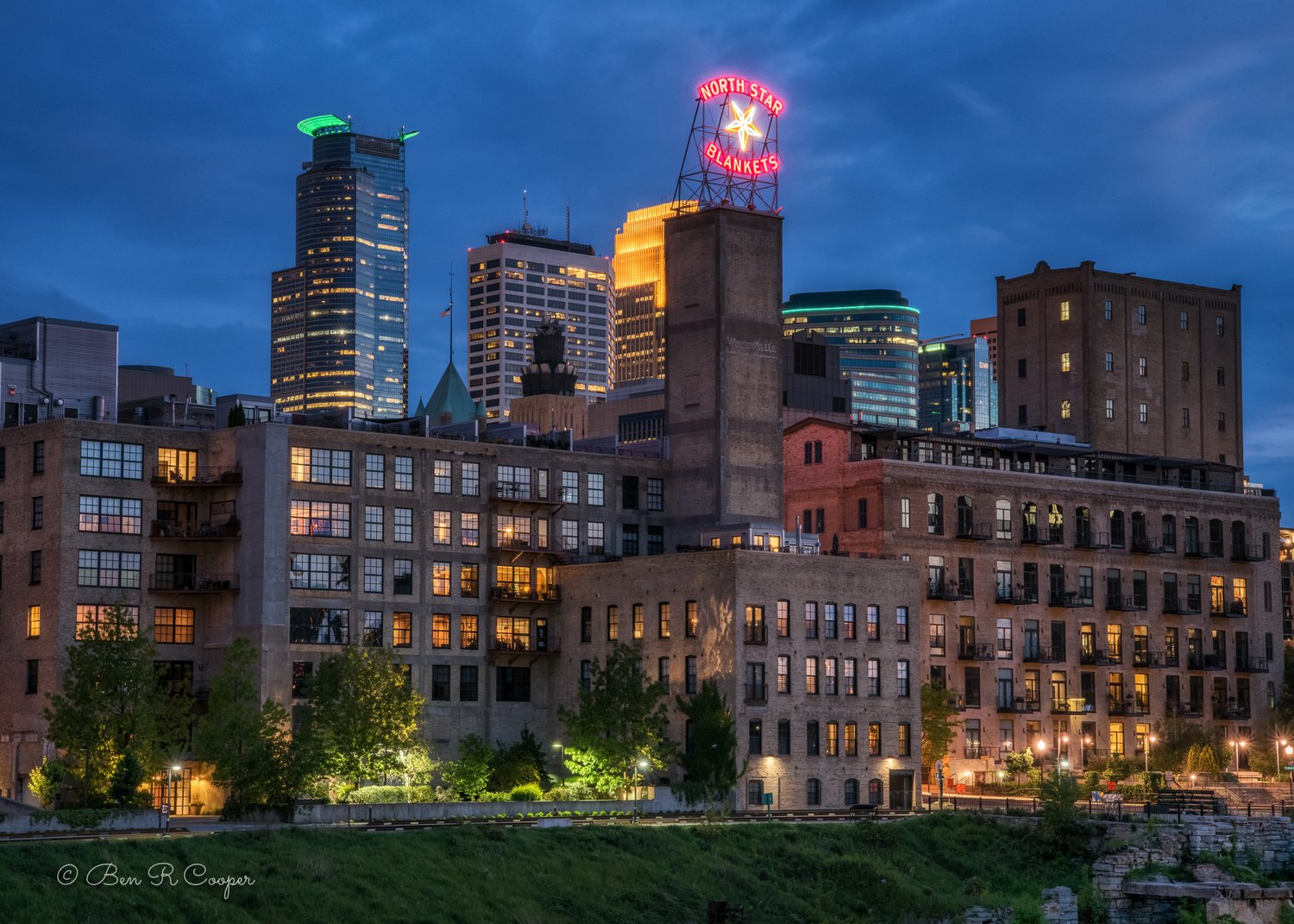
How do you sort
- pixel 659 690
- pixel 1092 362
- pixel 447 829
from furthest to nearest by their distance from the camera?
1. pixel 1092 362
2. pixel 659 690
3. pixel 447 829

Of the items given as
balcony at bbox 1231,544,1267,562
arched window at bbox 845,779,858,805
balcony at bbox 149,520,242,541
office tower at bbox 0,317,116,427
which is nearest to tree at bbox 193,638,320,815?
balcony at bbox 149,520,242,541

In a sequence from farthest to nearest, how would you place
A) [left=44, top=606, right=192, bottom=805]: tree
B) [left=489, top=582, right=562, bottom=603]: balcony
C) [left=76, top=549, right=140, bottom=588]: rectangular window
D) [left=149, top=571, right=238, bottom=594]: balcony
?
[left=489, top=582, right=562, bottom=603]: balcony < [left=149, top=571, right=238, bottom=594]: balcony < [left=76, top=549, right=140, bottom=588]: rectangular window < [left=44, top=606, right=192, bottom=805]: tree

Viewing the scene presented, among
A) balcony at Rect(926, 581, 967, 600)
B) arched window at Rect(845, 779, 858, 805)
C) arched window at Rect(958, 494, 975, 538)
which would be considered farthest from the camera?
arched window at Rect(958, 494, 975, 538)

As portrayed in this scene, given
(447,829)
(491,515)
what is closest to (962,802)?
(491,515)

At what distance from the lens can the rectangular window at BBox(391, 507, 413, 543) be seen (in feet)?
400

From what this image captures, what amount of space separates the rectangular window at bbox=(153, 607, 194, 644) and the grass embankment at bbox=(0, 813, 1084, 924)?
3785cm

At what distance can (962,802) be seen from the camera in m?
118

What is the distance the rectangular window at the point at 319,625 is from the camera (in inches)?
4599

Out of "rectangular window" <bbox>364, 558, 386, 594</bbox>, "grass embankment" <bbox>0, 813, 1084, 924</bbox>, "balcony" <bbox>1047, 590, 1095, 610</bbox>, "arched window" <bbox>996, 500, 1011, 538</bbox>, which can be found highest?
"arched window" <bbox>996, 500, 1011, 538</bbox>

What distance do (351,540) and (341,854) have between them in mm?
45330

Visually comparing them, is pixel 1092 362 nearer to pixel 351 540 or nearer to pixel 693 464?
pixel 693 464

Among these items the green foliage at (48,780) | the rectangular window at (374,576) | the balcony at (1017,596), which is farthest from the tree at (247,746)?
the balcony at (1017,596)

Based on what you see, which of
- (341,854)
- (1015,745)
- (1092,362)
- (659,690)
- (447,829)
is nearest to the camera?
(341,854)

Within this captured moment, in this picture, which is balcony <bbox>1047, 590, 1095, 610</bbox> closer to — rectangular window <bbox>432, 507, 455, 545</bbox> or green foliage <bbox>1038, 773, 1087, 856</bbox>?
rectangular window <bbox>432, 507, 455, 545</bbox>
